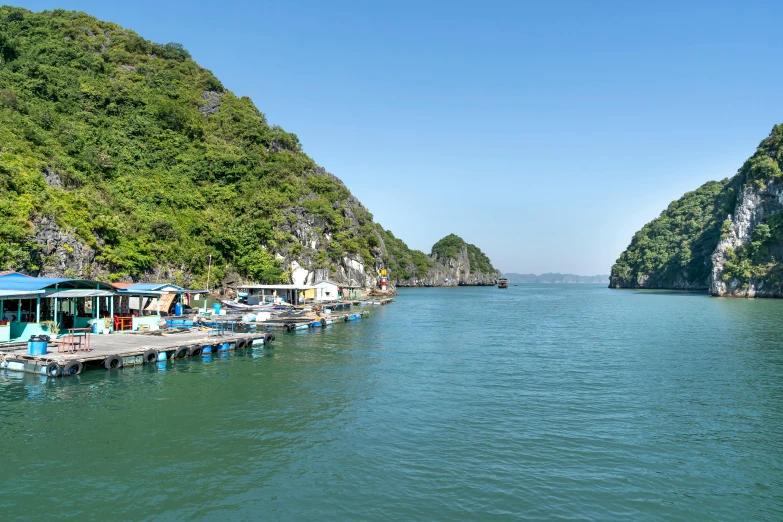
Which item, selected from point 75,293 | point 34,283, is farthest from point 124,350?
point 34,283

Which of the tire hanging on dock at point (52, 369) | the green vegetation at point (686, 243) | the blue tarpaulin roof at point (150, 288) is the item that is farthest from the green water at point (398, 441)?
the green vegetation at point (686, 243)

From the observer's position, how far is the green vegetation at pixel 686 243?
16050cm

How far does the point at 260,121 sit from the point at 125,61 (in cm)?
2750

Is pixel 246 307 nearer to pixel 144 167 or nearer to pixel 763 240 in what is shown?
pixel 144 167

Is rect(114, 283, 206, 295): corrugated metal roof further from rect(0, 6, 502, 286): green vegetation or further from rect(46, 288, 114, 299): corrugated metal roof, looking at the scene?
rect(0, 6, 502, 286): green vegetation

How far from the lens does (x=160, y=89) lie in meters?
92.4

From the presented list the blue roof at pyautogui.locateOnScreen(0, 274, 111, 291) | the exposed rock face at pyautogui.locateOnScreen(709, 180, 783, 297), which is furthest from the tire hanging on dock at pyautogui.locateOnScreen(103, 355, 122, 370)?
the exposed rock face at pyautogui.locateOnScreen(709, 180, 783, 297)

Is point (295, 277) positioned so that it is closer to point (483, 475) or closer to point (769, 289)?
point (483, 475)

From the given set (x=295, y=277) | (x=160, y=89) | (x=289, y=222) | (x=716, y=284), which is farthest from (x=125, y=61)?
(x=716, y=284)

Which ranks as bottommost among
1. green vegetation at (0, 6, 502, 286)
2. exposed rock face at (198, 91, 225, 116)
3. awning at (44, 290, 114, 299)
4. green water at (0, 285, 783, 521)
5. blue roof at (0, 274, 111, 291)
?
green water at (0, 285, 783, 521)

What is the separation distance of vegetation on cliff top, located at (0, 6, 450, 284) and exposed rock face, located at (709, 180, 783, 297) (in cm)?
8456

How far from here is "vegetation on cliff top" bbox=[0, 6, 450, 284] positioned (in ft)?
176

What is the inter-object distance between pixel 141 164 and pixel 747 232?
425 ft

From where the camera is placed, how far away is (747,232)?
11562 cm
